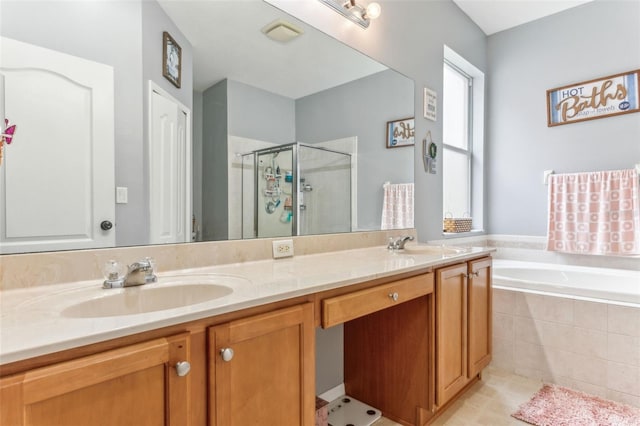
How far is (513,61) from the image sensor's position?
3.21 meters

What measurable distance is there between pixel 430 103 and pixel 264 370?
88.4 inches

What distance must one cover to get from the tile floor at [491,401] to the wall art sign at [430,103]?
181 centimetres

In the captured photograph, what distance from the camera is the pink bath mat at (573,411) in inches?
67.1

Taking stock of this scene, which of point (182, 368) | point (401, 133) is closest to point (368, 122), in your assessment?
point (401, 133)

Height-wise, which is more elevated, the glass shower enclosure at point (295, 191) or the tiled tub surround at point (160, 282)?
the glass shower enclosure at point (295, 191)

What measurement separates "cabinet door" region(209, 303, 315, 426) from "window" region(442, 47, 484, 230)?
2.52m

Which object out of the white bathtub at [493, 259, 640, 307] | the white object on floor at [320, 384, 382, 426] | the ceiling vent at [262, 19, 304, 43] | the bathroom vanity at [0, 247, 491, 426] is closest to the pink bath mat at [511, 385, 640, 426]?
the bathroom vanity at [0, 247, 491, 426]

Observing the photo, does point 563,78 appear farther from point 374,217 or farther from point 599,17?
point 374,217

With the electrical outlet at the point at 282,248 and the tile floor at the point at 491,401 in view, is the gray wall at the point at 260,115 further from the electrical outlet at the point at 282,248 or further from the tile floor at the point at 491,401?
the tile floor at the point at 491,401

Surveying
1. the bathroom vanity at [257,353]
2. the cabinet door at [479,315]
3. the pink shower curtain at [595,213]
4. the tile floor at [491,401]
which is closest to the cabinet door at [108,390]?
the bathroom vanity at [257,353]

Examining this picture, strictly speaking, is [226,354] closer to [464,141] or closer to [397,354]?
[397,354]

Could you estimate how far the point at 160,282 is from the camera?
1.06 metres

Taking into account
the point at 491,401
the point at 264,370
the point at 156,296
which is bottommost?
the point at 491,401

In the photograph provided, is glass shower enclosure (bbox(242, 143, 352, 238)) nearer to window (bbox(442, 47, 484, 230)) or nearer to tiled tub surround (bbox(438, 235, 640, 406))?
tiled tub surround (bbox(438, 235, 640, 406))
